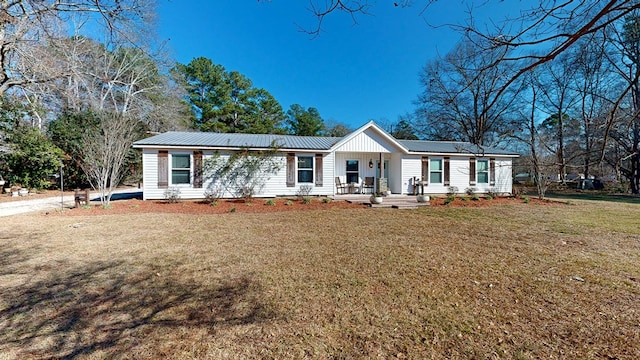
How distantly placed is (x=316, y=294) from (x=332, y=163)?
10600 millimetres

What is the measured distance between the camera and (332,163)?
44.5ft

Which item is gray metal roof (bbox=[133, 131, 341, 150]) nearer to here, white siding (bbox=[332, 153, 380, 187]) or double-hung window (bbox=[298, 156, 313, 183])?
double-hung window (bbox=[298, 156, 313, 183])

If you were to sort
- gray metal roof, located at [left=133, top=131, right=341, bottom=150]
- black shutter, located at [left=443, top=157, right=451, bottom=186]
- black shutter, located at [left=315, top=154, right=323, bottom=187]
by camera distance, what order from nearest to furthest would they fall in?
gray metal roof, located at [left=133, top=131, right=341, bottom=150]
black shutter, located at [left=315, top=154, right=323, bottom=187]
black shutter, located at [left=443, top=157, right=451, bottom=186]

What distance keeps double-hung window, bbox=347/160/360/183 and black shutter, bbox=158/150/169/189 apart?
930 cm

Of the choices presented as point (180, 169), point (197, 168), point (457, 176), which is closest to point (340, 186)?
point (197, 168)

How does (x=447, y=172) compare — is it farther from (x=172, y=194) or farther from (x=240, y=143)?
(x=172, y=194)

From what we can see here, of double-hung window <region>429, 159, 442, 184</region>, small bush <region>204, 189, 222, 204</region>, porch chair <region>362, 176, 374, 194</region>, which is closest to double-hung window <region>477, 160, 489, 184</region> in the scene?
double-hung window <region>429, 159, 442, 184</region>

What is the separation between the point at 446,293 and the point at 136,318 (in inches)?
146

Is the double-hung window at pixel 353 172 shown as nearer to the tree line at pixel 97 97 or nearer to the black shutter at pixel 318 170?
the black shutter at pixel 318 170

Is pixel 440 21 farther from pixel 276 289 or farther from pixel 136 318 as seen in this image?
pixel 136 318

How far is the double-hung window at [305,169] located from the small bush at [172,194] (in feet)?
18.7

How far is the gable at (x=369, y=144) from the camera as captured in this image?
43.8 ft

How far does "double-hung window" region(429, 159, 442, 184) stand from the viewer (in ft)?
48.9

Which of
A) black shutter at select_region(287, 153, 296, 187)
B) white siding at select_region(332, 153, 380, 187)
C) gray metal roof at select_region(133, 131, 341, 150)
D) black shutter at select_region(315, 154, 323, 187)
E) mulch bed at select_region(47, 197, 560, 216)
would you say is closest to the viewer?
mulch bed at select_region(47, 197, 560, 216)
